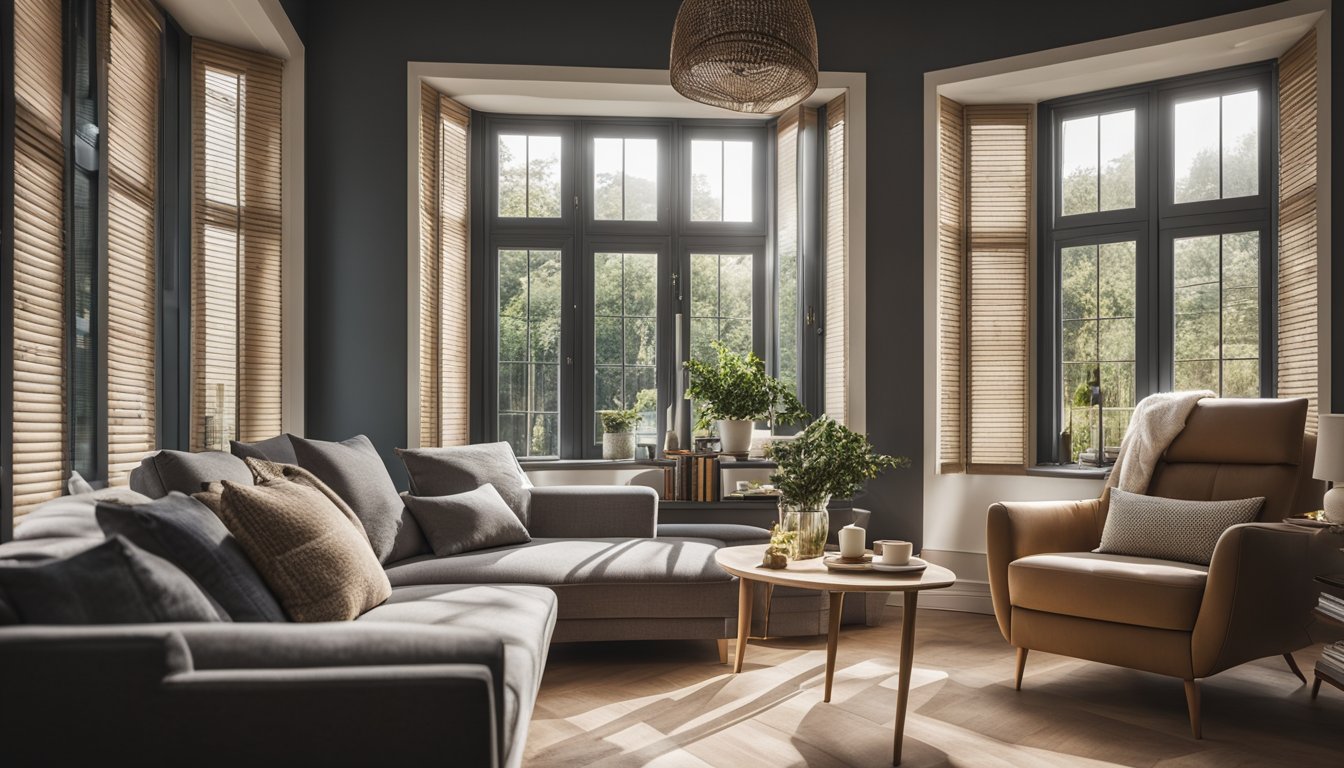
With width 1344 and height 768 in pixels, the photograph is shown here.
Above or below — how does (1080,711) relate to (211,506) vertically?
below

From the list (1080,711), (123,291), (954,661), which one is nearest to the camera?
(1080,711)

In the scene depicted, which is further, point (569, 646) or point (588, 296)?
point (588, 296)

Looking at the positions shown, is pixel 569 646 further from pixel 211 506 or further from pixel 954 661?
pixel 211 506

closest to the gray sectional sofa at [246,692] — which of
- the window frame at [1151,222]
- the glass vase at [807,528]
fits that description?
the glass vase at [807,528]

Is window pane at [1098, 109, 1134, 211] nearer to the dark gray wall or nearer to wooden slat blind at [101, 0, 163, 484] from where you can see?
the dark gray wall

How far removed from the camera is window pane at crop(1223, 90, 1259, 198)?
14.0ft

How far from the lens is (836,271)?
187 inches

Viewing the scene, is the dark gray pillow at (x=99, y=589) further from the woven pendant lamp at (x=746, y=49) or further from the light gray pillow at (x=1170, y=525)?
the light gray pillow at (x=1170, y=525)

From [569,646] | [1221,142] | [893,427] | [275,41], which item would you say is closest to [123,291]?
[275,41]

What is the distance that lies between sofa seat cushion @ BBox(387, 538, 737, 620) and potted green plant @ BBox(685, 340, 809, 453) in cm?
125

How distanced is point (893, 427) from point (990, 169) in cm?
151

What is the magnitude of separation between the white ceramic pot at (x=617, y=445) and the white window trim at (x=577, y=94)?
1.03 metres

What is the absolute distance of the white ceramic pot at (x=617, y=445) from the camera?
194 inches

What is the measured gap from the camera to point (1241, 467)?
134 inches
